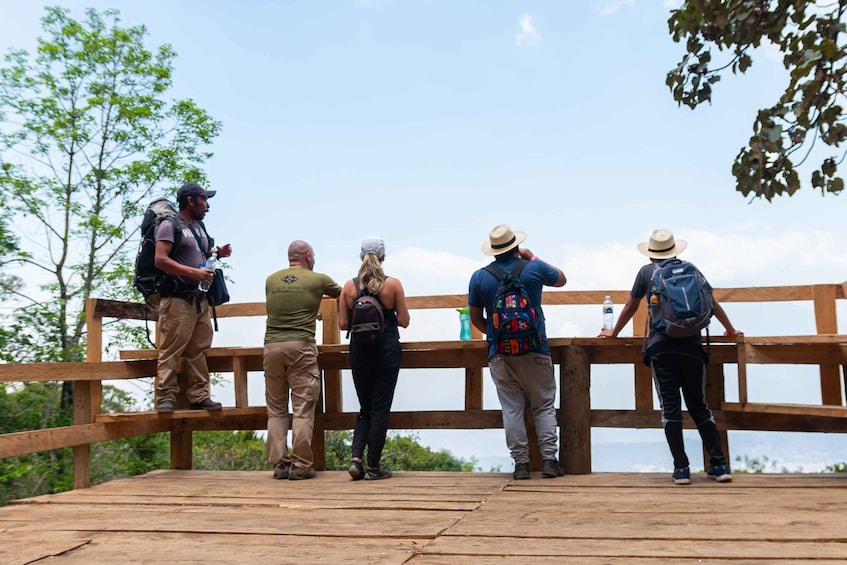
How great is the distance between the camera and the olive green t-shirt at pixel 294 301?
257 inches

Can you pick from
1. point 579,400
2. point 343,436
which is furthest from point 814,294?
point 343,436

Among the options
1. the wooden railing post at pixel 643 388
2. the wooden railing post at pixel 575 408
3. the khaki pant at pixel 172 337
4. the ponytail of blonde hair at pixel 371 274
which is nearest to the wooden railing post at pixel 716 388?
the wooden railing post at pixel 643 388

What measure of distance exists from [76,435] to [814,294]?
20.3 feet

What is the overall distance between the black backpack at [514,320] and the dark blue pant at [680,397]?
0.93 meters

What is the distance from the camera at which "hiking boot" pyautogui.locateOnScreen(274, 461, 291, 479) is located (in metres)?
6.69

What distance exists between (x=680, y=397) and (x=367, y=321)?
95.1 inches

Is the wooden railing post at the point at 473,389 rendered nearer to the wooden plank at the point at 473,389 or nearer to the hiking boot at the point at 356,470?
the wooden plank at the point at 473,389

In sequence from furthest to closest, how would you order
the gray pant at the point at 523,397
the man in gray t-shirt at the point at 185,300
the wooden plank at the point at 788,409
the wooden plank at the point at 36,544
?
the man in gray t-shirt at the point at 185,300 → the gray pant at the point at 523,397 → the wooden plank at the point at 788,409 → the wooden plank at the point at 36,544

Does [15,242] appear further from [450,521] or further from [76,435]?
[450,521]

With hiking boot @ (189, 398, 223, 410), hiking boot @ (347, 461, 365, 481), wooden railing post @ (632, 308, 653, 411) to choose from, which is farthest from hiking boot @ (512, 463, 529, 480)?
hiking boot @ (189, 398, 223, 410)

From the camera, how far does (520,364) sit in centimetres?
610

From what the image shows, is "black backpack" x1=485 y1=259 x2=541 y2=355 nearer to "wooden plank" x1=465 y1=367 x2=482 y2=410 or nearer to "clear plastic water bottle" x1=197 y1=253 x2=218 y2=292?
"wooden plank" x1=465 y1=367 x2=482 y2=410

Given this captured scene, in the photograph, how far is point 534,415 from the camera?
6.25 metres

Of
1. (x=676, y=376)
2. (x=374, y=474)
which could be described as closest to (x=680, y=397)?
(x=676, y=376)
